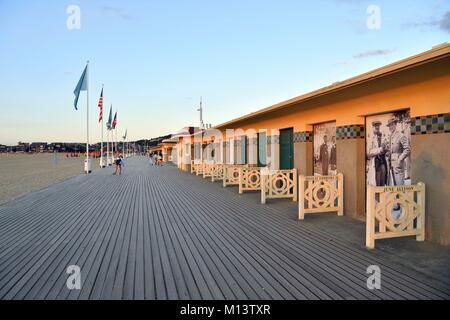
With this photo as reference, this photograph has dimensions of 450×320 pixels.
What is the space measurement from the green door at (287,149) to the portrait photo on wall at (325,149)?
4.80ft

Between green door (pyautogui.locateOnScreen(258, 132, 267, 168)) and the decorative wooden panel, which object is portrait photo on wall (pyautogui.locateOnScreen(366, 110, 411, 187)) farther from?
the decorative wooden panel

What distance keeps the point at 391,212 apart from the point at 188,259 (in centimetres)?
325

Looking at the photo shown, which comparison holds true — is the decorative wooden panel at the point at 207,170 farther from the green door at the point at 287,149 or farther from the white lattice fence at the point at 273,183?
the white lattice fence at the point at 273,183

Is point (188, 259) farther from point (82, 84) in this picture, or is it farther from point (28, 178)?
point (28, 178)

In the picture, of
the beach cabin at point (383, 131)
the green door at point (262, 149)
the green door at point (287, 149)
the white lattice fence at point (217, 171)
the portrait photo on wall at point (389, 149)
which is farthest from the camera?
the white lattice fence at point (217, 171)

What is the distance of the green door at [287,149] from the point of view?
10.9 metres

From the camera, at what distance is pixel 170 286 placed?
11.9 feet

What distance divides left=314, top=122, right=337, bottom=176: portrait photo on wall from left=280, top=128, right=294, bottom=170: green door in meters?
1.46

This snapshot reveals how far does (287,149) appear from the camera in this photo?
11.3m

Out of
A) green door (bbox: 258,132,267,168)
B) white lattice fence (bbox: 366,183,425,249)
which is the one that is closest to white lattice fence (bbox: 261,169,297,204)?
green door (bbox: 258,132,267,168)

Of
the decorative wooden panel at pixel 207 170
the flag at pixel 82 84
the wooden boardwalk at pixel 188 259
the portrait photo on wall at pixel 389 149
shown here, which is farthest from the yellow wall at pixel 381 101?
the flag at pixel 82 84

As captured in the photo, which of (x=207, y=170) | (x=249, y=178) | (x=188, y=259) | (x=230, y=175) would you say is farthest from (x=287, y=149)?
(x=207, y=170)
